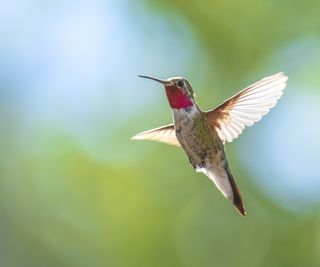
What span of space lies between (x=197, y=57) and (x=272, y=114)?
1718 millimetres

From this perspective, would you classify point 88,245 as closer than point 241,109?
No

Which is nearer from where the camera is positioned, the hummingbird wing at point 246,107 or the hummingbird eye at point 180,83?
the hummingbird wing at point 246,107

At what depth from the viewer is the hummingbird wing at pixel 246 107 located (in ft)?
9.00

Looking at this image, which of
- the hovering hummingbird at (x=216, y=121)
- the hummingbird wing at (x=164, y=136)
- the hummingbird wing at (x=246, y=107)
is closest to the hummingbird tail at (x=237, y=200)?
the hovering hummingbird at (x=216, y=121)

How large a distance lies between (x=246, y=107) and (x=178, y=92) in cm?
40

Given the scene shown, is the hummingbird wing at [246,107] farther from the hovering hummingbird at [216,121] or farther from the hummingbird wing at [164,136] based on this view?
the hummingbird wing at [164,136]

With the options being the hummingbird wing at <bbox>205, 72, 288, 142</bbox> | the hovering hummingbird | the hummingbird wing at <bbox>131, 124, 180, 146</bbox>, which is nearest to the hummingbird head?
the hovering hummingbird

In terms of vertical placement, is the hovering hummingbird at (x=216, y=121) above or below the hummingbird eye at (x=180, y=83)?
below

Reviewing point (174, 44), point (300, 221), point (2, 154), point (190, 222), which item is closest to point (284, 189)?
point (300, 221)

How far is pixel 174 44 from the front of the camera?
15867mm

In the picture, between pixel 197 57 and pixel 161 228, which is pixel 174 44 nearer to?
pixel 197 57

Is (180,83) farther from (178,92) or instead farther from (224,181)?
(224,181)

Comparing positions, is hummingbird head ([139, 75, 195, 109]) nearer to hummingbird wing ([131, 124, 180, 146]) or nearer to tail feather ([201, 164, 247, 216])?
tail feather ([201, 164, 247, 216])

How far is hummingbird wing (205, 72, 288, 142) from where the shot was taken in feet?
9.00
